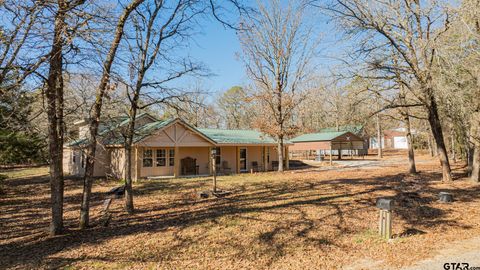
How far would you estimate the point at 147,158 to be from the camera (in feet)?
61.3

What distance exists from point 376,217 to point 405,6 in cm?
901

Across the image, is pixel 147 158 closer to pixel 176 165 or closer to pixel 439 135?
pixel 176 165

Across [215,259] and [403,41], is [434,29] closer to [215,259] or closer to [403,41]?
[403,41]

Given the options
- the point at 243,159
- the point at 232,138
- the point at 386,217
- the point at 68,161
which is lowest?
the point at 386,217

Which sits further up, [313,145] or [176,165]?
[313,145]

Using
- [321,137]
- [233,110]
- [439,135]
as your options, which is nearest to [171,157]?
[439,135]

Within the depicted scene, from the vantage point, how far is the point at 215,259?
5277mm

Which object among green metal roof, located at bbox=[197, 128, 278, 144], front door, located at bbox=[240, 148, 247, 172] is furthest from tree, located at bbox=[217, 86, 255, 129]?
front door, located at bbox=[240, 148, 247, 172]

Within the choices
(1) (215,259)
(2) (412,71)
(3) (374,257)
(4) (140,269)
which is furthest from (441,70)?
(4) (140,269)

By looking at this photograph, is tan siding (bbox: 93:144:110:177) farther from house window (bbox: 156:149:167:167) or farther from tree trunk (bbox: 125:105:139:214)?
tree trunk (bbox: 125:105:139:214)

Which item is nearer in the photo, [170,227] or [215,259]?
[215,259]

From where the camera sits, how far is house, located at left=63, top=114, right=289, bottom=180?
1794 centimetres

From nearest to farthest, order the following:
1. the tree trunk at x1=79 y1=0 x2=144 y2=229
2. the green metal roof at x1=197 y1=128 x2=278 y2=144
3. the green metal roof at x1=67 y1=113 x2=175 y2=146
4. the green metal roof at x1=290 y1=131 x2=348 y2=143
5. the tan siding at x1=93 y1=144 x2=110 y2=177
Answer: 1. the tree trunk at x1=79 y1=0 x2=144 y2=229
2. the green metal roof at x1=67 y1=113 x2=175 y2=146
3. the tan siding at x1=93 y1=144 x2=110 y2=177
4. the green metal roof at x1=197 y1=128 x2=278 y2=144
5. the green metal roof at x1=290 y1=131 x2=348 y2=143

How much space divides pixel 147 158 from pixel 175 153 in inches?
70.8
